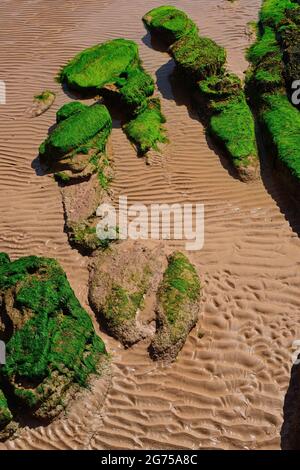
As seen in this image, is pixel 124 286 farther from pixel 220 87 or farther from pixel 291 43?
pixel 291 43

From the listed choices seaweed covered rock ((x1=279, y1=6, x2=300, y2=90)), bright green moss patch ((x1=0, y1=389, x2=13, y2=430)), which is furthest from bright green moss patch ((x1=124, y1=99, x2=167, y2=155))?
bright green moss patch ((x1=0, y1=389, x2=13, y2=430))

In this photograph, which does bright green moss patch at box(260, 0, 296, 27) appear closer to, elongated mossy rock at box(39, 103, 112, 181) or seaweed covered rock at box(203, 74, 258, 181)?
seaweed covered rock at box(203, 74, 258, 181)

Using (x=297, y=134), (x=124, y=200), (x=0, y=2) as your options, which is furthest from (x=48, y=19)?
(x=297, y=134)

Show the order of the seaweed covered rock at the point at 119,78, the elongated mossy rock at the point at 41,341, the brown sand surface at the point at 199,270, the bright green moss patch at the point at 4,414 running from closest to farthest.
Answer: the bright green moss patch at the point at 4,414
the brown sand surface at the point at 199,270
the elongated mossy rock at the point at 41,341
the seaweed covered rock at the point at 119,78

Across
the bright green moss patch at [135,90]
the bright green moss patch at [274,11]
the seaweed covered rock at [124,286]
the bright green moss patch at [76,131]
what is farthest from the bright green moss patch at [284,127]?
the bright green moss patch at [274,11]

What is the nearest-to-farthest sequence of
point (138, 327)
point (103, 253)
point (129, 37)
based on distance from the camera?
point (138, 327) → point (103, 253) → point (129, 37)

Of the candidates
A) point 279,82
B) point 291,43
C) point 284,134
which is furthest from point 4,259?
point 291,43

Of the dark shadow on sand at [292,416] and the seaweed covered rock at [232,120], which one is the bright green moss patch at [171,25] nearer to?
the seaweed covered rock at [232,120]

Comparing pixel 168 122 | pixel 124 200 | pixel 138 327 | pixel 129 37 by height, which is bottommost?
pixel 138 327

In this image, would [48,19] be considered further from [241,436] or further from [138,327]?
[241,436]
